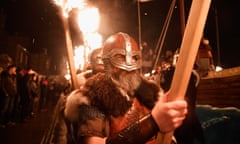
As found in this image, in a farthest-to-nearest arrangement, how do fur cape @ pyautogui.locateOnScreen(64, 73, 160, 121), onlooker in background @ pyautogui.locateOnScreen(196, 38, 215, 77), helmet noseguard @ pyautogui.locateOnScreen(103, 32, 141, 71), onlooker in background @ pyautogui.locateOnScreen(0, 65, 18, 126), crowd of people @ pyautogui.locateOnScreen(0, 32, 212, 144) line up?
onlooker in background @ pyautogui.locateOnScreen(0, 65, 18, 126) < onlooker in background @ pyautogui.locateOnScreen(196, 38, 215, 77) < helmet noseguard @ pyautogui.locateOnScreen(103, 32, 141, 71) < fur cape @ pyautogui.locateOnScreen(64, 73, 160, 121) < crowd of people @ pyautogui.locateOnScreen(0, 32, 212, 144)

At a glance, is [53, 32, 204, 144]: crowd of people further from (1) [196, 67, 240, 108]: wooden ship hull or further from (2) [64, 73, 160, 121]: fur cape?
(1) [196, 67, 240, 108]: wooden ship hull

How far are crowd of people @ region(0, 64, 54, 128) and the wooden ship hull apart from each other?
684 cm

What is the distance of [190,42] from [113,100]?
1.54 m

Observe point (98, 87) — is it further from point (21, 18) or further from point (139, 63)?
point (21, 18)

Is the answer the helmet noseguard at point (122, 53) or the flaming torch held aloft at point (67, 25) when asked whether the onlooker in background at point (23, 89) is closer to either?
A: the flaming torch held aloft at point (67, 25)

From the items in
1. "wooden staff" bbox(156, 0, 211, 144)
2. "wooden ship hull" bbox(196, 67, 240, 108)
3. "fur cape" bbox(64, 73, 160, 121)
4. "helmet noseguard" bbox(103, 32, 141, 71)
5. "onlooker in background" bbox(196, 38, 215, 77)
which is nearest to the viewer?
"wooden staff" bbox(156, 0, 211, 144)

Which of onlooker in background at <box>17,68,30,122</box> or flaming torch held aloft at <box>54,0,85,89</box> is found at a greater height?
flaming torch held aloft at <box>54,0,85,89</box>

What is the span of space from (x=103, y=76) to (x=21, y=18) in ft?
74.6

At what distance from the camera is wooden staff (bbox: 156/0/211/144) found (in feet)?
3.98

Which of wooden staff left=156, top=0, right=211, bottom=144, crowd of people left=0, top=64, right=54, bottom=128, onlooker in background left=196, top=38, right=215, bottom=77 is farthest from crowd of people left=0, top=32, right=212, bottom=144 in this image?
crowd of people left=0, top=64, right=54, bottom=128

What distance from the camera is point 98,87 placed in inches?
108

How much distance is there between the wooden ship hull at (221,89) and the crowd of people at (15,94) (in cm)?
684

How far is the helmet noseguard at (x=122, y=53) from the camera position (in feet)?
9.19

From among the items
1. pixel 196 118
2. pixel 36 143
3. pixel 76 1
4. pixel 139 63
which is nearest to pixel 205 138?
pixel 196 118
